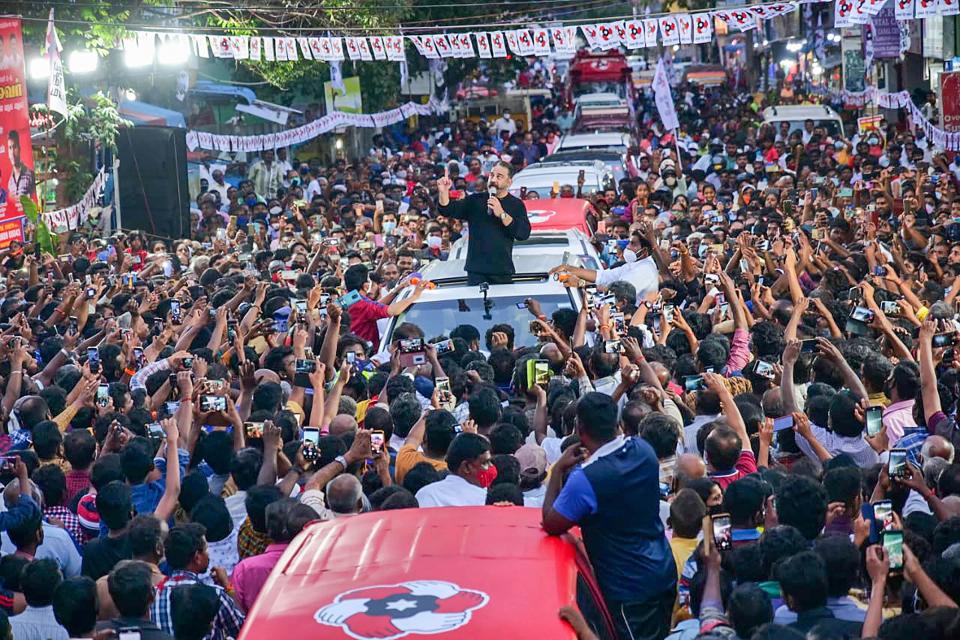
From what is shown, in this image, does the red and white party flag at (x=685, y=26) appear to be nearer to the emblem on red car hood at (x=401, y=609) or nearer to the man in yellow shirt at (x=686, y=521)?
the man in yellow shirt at (x=686, y=521)

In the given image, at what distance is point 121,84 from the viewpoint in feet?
87.2

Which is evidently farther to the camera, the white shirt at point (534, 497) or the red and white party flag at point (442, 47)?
the red and white party flag at point (442, 47)

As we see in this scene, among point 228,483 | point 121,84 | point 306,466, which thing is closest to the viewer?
point 306,466

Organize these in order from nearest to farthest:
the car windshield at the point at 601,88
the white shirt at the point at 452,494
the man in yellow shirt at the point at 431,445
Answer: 1. the white shirt at the point at 452,494
2. the man in yellow shirt at the point at 431,445
3. the car windshield at the point at 601,88

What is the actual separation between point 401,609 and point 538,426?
3.65m

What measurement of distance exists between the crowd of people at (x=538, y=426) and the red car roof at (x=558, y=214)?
1.45 ft

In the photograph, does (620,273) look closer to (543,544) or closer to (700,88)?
(543,544)

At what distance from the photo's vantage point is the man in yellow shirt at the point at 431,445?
22.8 feet

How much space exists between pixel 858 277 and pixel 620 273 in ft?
6.93

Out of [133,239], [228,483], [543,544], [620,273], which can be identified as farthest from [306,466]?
[133,239]

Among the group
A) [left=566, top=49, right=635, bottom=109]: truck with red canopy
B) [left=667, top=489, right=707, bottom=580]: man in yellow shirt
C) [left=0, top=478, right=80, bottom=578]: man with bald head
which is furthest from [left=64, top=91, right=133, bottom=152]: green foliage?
[left=566, top=49, right=635, bottom=109]: truck with red canopy

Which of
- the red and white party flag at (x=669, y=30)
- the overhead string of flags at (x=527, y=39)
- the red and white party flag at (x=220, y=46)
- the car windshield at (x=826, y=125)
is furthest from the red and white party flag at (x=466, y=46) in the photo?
the car windshield at (x=826, y=125)

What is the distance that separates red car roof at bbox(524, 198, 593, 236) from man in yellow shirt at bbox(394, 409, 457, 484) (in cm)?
780

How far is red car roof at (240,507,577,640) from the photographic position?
161 inches
